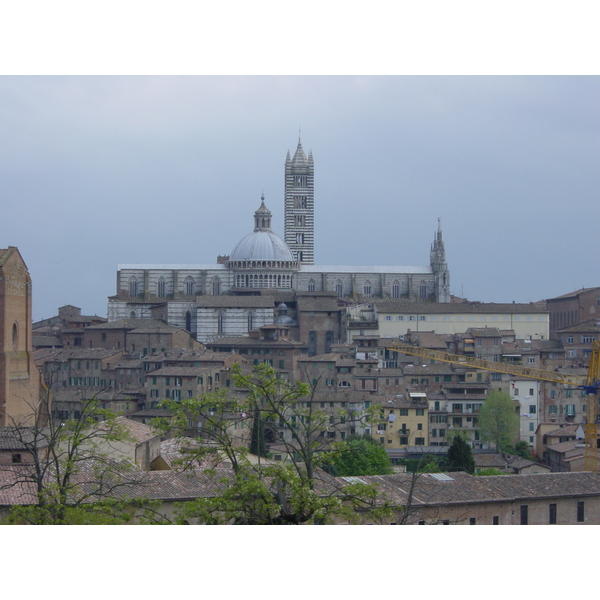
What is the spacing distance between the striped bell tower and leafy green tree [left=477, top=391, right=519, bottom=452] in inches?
1816

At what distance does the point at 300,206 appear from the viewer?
295 ft

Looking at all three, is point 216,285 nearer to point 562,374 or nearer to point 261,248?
point 261,248

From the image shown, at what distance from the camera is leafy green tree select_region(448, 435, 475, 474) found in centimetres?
3475

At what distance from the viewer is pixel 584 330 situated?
55.9 m

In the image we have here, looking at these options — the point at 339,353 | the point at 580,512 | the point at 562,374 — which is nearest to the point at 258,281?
the point at 339,353

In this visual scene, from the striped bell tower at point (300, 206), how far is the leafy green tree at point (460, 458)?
52.4m

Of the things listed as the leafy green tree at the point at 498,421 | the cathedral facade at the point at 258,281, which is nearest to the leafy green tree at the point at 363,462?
the leafy green tree at the point at 498,421

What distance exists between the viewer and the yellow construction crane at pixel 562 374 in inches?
1469

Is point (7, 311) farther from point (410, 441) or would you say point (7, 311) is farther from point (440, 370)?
point (440, 370)

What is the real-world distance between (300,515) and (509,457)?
2619cm

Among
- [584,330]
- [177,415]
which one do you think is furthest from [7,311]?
[584,330]

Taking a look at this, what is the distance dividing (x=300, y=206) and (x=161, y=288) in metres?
18.2

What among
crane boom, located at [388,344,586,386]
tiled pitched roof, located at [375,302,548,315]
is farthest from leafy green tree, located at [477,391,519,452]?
tiled pitched roof, located at [375,302,548,315]

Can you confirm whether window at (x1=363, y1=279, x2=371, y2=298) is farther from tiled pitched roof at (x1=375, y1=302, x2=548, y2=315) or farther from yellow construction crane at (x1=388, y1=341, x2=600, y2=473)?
yellow construction crane at (x1=388, y1=341, x2=600, y2=473)
